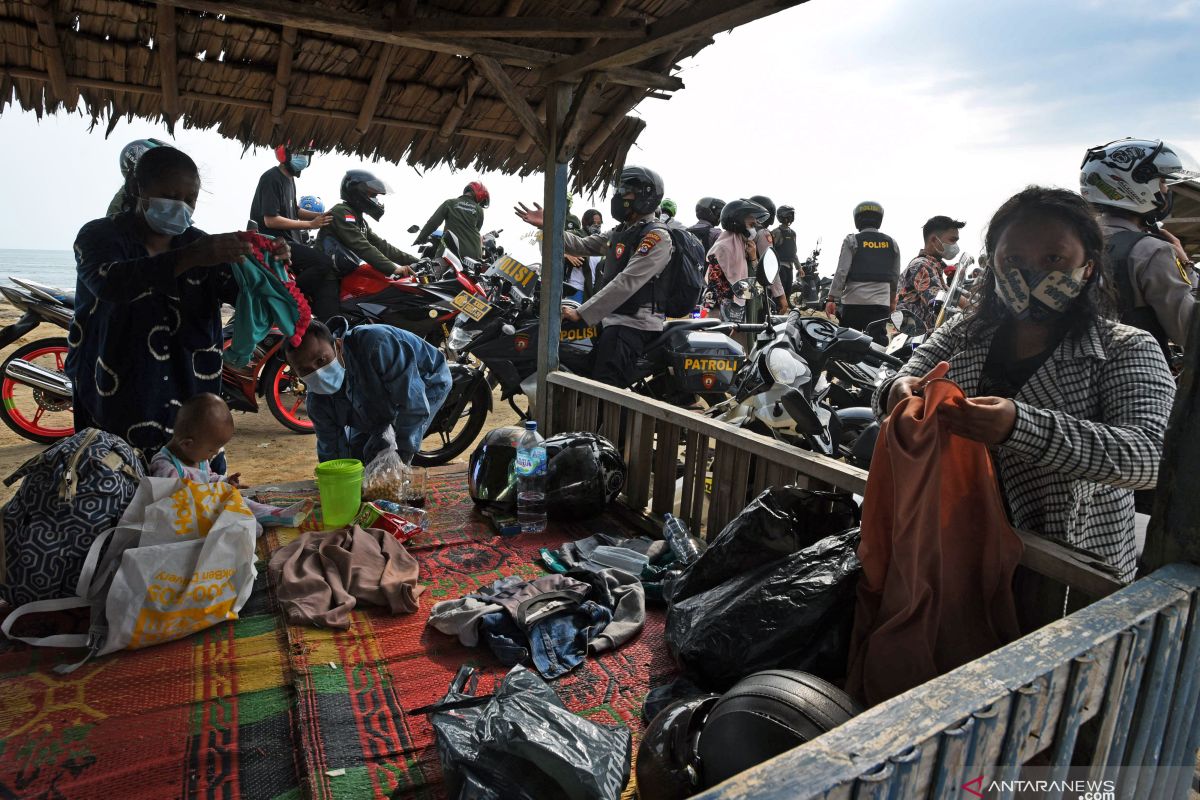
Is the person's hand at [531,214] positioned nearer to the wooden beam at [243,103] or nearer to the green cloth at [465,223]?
the wooden beam at [243,103]

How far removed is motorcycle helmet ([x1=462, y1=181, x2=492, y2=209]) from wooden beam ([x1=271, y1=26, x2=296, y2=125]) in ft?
16.3

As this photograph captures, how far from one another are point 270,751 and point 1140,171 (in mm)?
3815

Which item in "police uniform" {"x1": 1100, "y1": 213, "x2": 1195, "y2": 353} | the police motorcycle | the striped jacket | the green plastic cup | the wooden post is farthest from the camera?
the police motorcycle

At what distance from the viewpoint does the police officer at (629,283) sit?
185 inches

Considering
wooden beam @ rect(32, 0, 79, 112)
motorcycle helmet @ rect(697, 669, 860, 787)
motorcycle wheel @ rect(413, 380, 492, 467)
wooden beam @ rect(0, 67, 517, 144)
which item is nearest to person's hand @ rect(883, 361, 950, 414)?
motorcycle helmet @ rect(697, 669, 860, 787)

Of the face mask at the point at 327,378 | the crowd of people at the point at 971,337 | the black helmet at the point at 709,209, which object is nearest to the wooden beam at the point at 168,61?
the crowd of people at the point at 971,337

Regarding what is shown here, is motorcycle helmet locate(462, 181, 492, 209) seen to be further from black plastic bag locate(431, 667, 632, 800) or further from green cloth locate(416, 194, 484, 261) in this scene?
black plastic bag locate(431, 667, 632, 800)

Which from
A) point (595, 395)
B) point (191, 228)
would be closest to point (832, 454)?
point (595, 395)

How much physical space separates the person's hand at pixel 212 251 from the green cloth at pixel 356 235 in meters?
3.52

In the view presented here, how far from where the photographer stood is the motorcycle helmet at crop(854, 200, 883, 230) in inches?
285

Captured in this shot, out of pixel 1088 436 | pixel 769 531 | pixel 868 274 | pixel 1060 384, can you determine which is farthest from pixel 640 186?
pixel 1088 436

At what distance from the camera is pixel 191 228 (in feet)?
10.3

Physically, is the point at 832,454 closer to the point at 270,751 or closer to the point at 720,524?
the point at 720,524

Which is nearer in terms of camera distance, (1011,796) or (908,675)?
(1011,796)
